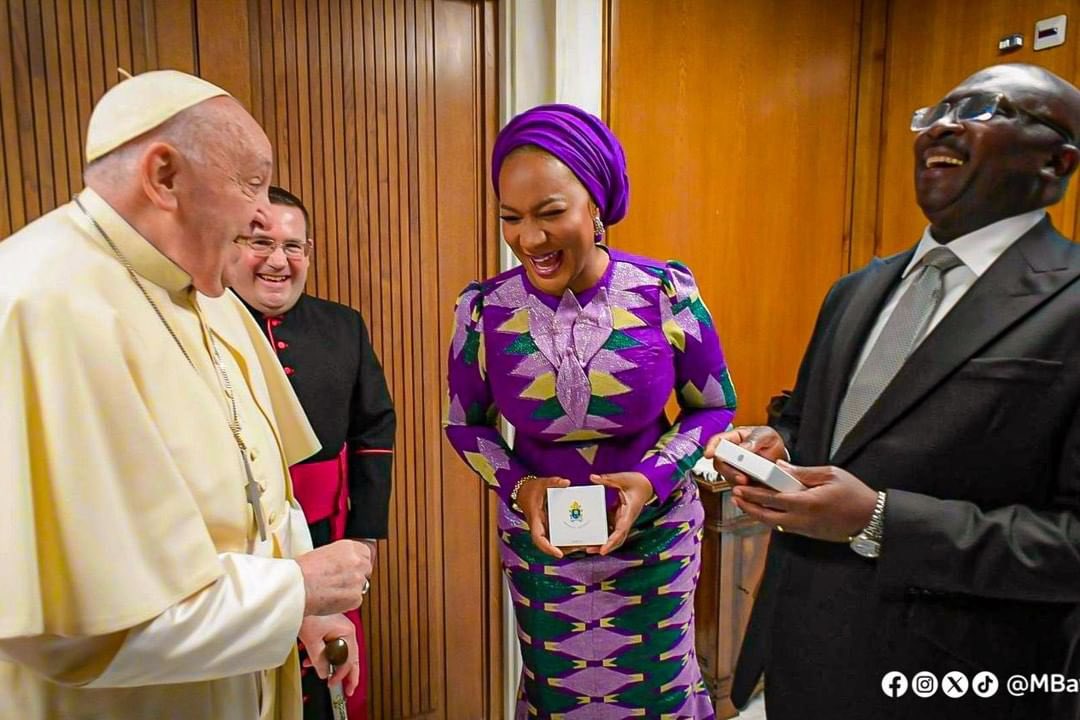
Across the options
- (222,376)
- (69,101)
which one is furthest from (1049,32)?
(69,101)

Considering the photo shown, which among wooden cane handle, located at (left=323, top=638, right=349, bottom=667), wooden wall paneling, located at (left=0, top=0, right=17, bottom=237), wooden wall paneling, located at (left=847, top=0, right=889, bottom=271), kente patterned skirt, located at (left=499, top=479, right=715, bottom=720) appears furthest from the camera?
wooden wall paneling, located at (left=847, top=0, right=889, bottom=271)

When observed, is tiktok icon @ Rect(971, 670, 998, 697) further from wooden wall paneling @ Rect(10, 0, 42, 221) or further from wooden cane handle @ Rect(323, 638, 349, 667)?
wooden wall paneling @ Rect(10, 0, 42, 221)

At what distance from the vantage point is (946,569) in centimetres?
106

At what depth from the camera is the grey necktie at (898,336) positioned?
119 centimetres

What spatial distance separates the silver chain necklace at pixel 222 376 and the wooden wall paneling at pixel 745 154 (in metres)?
1.72

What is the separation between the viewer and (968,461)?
108 cm

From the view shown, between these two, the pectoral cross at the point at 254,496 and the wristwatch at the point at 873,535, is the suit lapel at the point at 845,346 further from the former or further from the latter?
the pectoral cross at the point at 254,496

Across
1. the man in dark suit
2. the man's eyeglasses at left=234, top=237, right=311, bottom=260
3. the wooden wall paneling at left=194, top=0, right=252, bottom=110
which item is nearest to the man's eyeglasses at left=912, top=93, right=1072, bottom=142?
the man in dark suit

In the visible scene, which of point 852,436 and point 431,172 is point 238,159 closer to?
point 852,436

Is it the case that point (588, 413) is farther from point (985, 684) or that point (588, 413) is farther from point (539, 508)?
point (985, 684)

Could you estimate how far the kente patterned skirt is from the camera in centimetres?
164

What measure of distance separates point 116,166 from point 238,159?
0.53 feet

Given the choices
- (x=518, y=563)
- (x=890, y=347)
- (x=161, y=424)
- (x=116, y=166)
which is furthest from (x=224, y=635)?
(x=890, y=347)

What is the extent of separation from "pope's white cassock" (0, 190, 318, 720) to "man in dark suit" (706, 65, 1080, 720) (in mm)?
818
